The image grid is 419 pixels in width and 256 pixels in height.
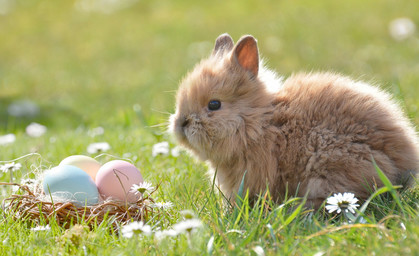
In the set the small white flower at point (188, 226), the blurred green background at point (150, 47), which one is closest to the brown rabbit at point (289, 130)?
the small white flower at point (188, 226)

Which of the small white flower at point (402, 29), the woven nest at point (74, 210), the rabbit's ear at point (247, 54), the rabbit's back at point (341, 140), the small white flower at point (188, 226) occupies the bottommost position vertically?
the woven nest at point (74, 210)

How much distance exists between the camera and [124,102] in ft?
24.0

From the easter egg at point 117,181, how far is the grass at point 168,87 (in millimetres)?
196

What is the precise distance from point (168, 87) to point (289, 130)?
15.4 feet

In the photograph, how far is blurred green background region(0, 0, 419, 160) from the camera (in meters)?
7.30

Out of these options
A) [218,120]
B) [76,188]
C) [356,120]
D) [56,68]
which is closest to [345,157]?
[356,120]

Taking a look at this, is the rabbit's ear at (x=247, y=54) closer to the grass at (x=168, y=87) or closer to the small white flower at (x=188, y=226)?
the grass at (x=168, y=87)

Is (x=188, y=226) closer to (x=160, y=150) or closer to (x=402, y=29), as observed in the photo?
(x=160, y=150)

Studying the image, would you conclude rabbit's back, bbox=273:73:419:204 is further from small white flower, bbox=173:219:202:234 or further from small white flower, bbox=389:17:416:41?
small white flower, bbox=389:17:416:41

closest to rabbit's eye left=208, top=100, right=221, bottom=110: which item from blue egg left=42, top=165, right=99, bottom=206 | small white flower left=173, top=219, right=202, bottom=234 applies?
blue egg left=42, top=165, right=99, bottom=206

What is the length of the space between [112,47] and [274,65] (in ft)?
12.2

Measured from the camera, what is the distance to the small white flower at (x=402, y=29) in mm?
8938

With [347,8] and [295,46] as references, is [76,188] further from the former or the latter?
[347,8]

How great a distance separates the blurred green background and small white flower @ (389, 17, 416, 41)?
9 centimetres
